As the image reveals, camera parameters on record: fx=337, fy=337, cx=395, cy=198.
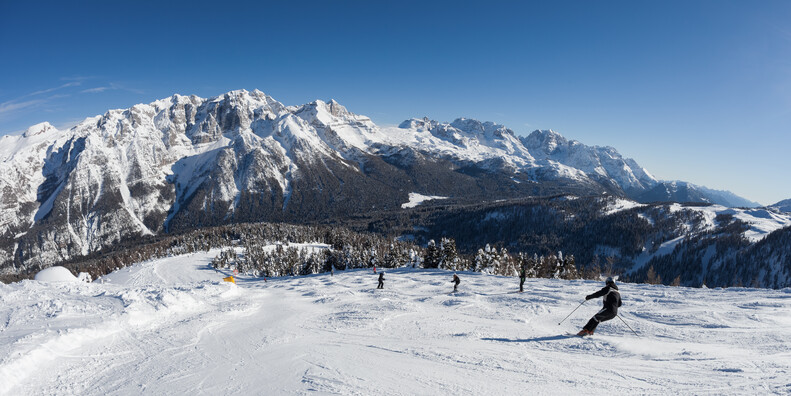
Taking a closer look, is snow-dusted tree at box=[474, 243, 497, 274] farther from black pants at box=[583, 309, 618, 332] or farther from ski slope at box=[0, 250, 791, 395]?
black pants at box=[583, 309, 618, 332]

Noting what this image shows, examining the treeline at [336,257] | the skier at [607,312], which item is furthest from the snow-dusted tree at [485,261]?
the skier at [607,312]

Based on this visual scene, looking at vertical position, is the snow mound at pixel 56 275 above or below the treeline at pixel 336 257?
below

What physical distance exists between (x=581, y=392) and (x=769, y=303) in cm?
1471

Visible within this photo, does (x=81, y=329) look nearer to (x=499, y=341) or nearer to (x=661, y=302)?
(x=499, y=341)

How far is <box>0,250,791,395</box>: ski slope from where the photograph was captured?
768 centimetres

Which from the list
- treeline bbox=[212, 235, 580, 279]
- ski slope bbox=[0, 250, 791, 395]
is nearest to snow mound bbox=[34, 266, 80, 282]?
treeline bbox=[212, 235, 580, 279]

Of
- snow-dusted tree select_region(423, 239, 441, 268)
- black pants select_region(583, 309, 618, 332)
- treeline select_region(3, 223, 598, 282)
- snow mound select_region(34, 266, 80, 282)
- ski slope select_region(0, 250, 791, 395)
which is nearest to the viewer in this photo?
ski slope select_region(0, 250, 791, 395)

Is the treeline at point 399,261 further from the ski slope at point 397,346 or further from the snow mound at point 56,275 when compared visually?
the snow mound at point 56,275

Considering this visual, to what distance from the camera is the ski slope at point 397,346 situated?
768cm

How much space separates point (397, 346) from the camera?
1097 cm

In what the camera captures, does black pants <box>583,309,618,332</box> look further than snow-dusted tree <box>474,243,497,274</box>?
No

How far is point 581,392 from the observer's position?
698 cm

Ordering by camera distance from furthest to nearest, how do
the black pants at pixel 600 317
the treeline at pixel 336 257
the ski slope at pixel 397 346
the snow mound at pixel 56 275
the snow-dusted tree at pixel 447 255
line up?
1. the snow mound at pixel 56 275
2. the snow-dusted tree at pixel 447 255
3. the treeline at pixel 336 257
4. the black pants at pixel 600 317
5. the ski slope at pixel 397 346

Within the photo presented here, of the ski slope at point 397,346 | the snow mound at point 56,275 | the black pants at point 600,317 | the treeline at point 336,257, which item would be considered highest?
the black pants at point 600,317
